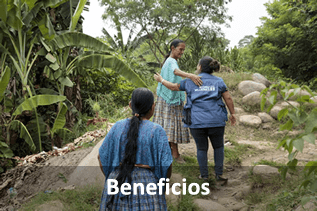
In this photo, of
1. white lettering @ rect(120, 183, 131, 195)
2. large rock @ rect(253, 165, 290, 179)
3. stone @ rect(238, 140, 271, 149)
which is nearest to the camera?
white lettering @ rect(120, 183, 131, 195)

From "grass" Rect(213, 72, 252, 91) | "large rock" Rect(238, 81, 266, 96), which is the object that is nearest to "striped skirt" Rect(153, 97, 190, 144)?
"large rock" Rect(238, 81, 266, 96)

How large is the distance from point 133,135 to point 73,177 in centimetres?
274

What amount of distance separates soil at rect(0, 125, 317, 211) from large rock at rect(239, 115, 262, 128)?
7.60 ft

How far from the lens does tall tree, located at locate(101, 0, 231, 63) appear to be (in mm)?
18266

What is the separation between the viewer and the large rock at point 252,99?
8.92 meters

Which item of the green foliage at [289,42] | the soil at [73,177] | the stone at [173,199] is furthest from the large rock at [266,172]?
the green foliage at [289,42]

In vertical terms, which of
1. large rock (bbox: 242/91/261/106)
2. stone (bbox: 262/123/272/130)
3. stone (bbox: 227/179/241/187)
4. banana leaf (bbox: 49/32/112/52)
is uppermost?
→ banana leaf (bbox: 49/32/112/52)

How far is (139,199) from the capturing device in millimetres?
1966

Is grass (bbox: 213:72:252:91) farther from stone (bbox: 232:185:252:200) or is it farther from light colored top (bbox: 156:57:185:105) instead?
stone (bbox: 232:185:252:200)

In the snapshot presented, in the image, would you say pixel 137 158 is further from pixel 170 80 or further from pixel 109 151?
pixel 170 80

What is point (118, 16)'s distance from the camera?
61.6 feet

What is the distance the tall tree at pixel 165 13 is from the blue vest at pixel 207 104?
15376 mm

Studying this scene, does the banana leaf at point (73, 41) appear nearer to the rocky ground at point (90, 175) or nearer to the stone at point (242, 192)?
the rocky ground at point (90, 175)

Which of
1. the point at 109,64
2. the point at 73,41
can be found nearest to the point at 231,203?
the point at 109,64
